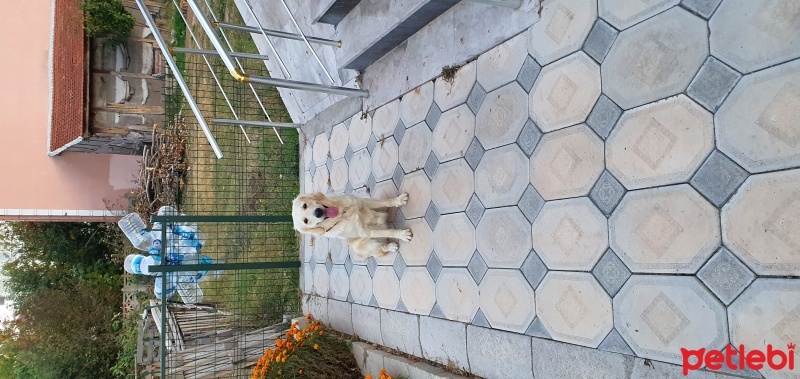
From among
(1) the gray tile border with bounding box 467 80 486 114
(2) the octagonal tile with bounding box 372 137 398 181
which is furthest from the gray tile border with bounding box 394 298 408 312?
(1) the gray tile border with bounding box 467 80 486 114

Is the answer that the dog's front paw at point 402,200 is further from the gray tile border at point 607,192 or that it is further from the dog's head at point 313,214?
the gray tile border at point 607,192

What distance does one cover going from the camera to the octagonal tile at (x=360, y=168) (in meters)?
3.82

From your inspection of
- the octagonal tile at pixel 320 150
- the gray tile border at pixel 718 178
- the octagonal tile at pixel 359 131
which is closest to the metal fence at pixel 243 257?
the octagonal tile at pixel 320 150

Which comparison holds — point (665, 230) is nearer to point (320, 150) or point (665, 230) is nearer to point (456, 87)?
point (456, 87)

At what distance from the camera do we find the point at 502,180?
2568 mm

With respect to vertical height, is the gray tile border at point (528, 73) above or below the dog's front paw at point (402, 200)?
above

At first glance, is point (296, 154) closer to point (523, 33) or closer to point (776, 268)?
point (523, 33)

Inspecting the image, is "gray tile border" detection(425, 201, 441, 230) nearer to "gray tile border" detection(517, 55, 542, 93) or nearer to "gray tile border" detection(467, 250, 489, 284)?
"gray tile border" detection(467, 250, 489, 284)

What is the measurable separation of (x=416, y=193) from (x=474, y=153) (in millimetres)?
578

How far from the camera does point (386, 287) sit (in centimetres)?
350

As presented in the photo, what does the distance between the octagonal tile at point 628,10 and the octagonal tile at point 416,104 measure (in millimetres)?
1199

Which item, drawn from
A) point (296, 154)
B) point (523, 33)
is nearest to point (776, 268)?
Answer: point (523, 33)

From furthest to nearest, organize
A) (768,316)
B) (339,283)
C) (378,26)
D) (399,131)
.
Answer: (339,283)
(399,131)
(378,26)
(768,316)

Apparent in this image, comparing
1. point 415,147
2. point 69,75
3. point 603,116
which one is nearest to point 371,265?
point 415,147
